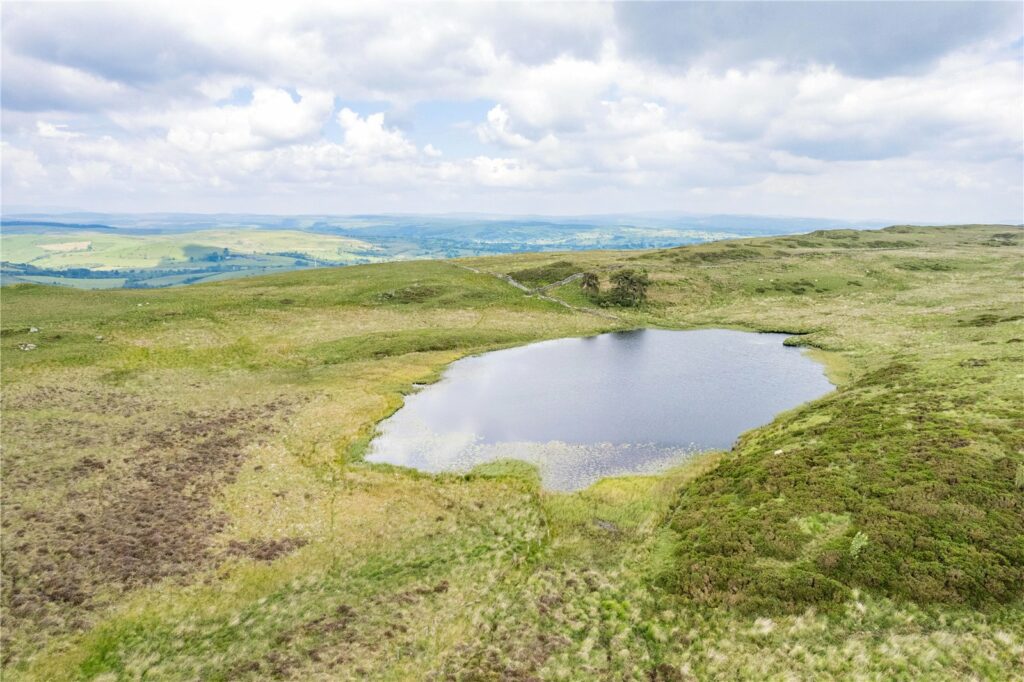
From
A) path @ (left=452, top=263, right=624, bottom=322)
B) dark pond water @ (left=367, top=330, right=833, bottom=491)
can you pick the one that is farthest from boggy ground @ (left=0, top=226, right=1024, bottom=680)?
path @ (left=452, top=263, right=624, bottom=322)

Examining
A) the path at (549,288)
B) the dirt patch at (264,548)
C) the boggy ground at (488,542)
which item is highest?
the path at (549,288)

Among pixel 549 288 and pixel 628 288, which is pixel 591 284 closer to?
pixel 628 288

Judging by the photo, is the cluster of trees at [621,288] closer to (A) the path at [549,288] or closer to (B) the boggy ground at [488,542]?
(A) the path at [549,288]

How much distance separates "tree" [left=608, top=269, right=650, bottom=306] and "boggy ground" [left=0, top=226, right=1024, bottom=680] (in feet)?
168

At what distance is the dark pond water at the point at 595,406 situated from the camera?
43.8 metres

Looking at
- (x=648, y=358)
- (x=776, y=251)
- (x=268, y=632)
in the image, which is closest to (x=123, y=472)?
(x=268, y=632)

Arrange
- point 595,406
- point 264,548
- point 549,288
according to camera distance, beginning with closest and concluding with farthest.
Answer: point 264,548 < point 595,406 < point 549,288

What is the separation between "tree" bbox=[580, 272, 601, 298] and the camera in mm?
117750

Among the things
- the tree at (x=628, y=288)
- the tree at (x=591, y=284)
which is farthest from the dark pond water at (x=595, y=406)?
the tree at (x=591, y=284)

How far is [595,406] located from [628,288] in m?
66.2

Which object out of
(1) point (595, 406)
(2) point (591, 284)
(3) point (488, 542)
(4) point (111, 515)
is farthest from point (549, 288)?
(4) point (111, 515)

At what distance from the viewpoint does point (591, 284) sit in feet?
395

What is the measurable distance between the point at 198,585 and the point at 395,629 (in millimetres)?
12130

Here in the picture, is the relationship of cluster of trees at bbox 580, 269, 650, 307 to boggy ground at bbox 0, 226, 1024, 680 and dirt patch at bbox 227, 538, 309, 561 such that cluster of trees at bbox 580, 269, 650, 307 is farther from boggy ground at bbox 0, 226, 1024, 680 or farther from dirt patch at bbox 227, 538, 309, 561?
dirt patch at bbox 227, 538, 309, 561
